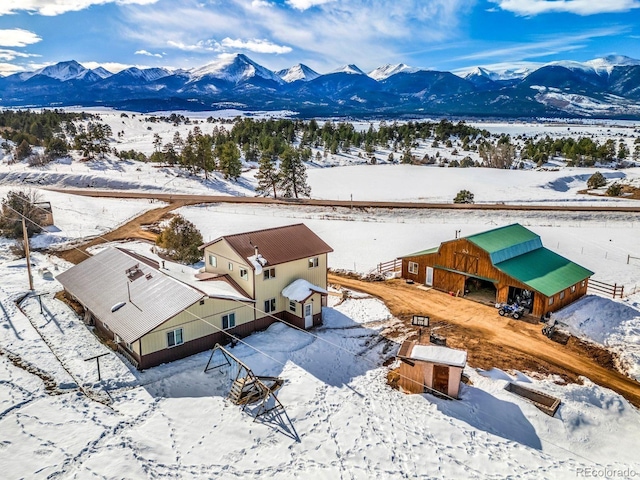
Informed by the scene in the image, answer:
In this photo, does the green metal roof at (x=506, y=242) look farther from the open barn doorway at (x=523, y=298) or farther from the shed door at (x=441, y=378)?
the shed door at (x=441, y=378)

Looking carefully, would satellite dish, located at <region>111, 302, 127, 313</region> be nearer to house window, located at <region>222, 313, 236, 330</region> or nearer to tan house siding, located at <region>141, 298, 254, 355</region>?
tan house siding, located at <region>141, 298, 254, 355</region>

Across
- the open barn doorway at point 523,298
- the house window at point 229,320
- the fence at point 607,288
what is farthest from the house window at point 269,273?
the fence at point 607,288

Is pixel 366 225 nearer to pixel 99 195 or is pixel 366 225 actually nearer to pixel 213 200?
pixel 213 200

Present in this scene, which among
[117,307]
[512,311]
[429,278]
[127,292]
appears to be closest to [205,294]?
[117,307]

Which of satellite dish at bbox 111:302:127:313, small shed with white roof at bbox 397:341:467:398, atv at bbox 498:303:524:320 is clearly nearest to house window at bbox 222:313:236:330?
satellite dish at bbox 111:302:127:313

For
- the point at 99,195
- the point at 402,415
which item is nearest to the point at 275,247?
the point at 402,415

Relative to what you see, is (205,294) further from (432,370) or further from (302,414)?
(432,370)

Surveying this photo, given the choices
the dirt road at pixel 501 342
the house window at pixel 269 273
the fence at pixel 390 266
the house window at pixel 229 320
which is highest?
the house window at pixel 269 273
